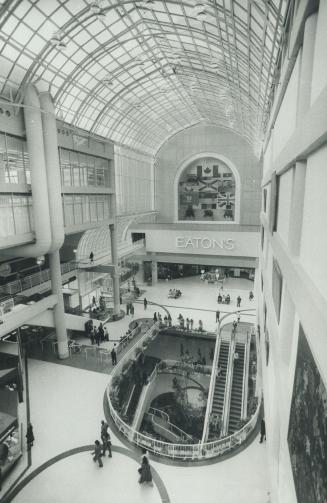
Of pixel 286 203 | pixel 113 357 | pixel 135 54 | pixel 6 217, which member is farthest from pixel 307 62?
pixel 135 54

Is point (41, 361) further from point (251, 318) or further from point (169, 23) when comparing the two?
point (169, 23)

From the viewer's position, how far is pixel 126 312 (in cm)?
3050

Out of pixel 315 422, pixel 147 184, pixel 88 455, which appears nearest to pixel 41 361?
pixel 88 455

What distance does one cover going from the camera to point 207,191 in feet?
150

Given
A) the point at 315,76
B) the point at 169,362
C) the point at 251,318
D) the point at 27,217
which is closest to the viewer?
the point at 315,76

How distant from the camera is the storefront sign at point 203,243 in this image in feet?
118

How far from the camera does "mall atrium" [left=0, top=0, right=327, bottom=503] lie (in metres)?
5.70

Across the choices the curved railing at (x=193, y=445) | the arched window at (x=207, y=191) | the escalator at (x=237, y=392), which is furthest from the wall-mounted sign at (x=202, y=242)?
the curved railing at (x=193, y=445)

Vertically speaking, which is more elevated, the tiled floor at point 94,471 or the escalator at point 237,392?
the tiled floor at point 94,471

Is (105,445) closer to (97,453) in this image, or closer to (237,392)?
(97,453)

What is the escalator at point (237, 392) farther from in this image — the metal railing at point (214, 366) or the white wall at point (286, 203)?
the white wall at point (286, 203)

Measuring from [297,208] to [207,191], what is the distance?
4091cm

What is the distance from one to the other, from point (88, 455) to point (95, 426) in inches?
68.9

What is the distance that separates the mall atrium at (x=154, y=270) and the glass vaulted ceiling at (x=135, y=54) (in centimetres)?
17
